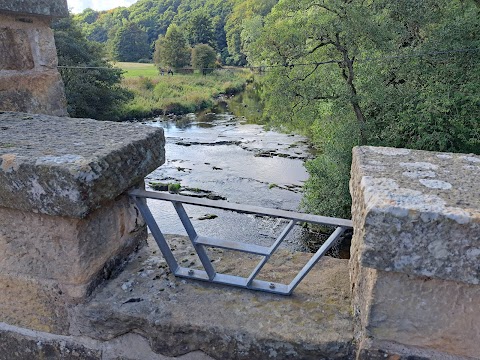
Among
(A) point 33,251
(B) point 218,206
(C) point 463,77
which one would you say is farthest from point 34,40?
(C) point 463,77

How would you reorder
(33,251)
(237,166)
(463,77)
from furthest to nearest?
(237,166) < (463,77) < (33,251)

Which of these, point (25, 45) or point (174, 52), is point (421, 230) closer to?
point (25, 45)

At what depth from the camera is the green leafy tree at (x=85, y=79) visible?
20891 mm

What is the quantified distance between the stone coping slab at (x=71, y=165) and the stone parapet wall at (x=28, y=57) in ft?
1.64

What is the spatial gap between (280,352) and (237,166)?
13.4 m

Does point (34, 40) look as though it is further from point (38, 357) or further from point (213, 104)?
point (213, 104)

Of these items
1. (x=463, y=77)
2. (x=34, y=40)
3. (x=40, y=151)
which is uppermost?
(x=34, y=40)

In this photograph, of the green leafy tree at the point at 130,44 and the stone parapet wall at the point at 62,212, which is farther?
the green leafy tree at the point at 130,44

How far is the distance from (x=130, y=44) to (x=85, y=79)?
161 ft

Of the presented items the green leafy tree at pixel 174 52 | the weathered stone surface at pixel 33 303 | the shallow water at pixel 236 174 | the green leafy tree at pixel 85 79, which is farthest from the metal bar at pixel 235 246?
the green leafy tree at pixel 174 52

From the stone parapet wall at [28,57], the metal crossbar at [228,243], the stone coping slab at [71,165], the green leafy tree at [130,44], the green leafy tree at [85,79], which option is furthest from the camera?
the green leafy tree at [130,44]

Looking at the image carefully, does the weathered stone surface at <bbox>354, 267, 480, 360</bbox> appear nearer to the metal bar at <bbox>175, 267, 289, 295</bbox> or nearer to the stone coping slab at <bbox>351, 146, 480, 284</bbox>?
the stone coping slab at <bbox>351, 146, 480, 284</bbox>

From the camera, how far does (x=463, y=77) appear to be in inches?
433

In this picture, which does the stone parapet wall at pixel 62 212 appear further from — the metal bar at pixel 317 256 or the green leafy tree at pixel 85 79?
the green leafy tree at pixel 85 79
